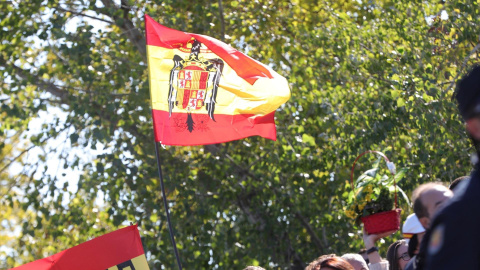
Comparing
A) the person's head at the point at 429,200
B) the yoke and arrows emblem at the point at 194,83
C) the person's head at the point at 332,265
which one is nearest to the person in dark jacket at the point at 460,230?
the person's head at the point at 429,200

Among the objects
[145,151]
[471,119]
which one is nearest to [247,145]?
[145,151]

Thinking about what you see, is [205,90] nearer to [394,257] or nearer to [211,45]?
[211,45]

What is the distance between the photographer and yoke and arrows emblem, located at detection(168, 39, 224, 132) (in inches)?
233

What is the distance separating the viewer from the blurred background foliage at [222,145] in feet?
30.5

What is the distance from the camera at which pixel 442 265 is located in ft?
5.29

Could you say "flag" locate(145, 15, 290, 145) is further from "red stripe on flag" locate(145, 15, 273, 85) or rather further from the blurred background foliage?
the blurred background foliage

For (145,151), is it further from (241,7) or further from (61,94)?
(241,7)

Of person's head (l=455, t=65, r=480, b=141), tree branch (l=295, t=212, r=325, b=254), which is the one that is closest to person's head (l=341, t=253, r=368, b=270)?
person's head (l=455, t=65, r=480, b=141)

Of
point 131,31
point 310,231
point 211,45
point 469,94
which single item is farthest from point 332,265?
point 131,31

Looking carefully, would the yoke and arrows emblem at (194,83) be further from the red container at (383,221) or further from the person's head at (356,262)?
the person's head at (356,262)

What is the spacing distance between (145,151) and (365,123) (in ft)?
9.05

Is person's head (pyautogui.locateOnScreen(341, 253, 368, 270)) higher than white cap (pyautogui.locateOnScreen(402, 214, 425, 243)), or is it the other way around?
white cap (pyautogui.locateOnScreen(402, 214, 425, 243))

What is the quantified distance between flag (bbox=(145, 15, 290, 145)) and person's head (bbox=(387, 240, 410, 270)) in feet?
5.28

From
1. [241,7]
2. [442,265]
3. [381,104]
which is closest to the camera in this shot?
[442,265]
